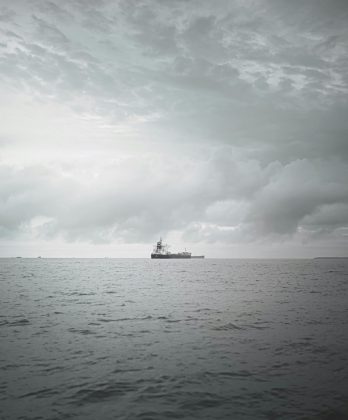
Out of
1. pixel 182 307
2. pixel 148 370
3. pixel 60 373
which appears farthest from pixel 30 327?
pixel 182 307

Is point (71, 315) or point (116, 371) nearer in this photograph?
point (116, 371)

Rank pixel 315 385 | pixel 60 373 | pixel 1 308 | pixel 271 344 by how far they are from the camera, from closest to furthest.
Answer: pixel 315 385 < pixel 60 373 < pixel 271 344 < pixel 1 308

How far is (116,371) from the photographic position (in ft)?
42.2

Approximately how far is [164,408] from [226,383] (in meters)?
3.09

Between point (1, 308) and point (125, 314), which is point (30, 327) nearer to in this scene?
point (125, 314)

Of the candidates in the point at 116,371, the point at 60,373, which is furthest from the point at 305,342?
the point at 60,373

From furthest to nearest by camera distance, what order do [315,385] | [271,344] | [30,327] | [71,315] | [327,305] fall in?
[327,305]
[71,315]
[30,327]
[271,344]
[315,385]

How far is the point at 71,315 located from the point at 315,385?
2036cm

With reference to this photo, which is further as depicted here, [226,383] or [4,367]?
[4,367]

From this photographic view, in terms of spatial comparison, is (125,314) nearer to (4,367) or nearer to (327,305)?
(4,367)

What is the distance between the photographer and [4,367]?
43.0 feet

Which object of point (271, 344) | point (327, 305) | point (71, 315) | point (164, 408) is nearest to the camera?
point (164, 408)

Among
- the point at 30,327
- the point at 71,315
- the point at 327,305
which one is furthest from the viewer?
the point at 327,305

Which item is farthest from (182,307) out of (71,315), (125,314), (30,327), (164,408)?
(164,408)
